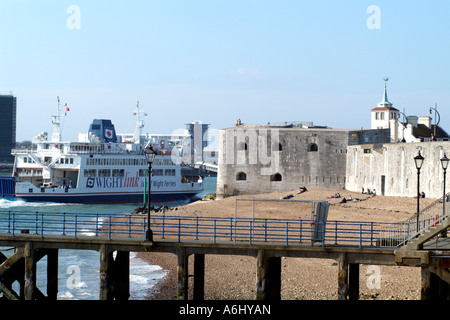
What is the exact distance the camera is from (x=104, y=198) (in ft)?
250

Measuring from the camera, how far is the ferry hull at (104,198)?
72.6m

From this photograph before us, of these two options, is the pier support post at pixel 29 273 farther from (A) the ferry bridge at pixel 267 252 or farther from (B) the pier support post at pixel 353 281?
(B) the pier support post at pixel 353 281

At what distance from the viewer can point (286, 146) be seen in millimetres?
61938

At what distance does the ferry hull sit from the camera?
7262 cm

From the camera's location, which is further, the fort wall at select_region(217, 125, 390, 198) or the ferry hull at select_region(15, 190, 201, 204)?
the ferry hull at select_region(15, 190, 201, 204)

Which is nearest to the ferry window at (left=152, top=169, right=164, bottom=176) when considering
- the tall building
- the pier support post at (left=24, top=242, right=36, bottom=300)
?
the pier support post at (left=24, top=242, right=36, bottom=300)

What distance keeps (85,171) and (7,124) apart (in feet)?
382

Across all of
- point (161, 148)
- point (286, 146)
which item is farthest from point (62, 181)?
point (286, 146)

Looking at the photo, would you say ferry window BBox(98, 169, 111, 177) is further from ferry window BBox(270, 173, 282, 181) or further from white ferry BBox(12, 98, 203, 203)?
ferry window BBox(270, 173, 282, 181)

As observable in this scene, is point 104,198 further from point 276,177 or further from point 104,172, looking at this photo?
point 276,177

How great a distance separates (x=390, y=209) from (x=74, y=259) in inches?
775

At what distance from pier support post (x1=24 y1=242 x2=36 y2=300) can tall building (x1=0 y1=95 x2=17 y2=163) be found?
165668 mm

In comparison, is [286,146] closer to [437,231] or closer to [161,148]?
[161,148]

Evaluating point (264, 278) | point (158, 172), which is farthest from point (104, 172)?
point (264, 278)
